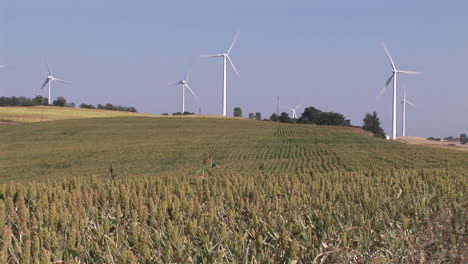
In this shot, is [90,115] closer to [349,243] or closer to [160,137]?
[160,137]

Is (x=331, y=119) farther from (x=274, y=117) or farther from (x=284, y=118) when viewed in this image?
(x=274, y=117)

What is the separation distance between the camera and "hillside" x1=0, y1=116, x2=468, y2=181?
34781 millimetres

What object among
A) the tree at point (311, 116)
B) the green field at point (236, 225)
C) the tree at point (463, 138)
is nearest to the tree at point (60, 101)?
the tree at point (311, 116)

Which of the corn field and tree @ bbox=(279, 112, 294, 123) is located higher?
tree @ bbox=(279, 112, 294, 123)

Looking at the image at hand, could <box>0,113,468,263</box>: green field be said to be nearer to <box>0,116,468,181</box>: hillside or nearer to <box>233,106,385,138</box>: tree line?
<box>0,116,468,181</box>: hillside

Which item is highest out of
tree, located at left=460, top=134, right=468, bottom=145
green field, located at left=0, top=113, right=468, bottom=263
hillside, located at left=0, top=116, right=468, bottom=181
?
green field, located at left=0, top=113, right=468, bottom=263

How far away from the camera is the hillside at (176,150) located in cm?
3478

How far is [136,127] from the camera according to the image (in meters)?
76.5

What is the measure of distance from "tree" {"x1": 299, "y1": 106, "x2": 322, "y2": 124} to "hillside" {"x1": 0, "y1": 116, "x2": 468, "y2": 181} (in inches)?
1392

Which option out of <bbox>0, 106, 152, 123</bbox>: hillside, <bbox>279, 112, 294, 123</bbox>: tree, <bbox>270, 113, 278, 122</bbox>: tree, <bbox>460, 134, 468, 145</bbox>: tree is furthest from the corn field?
<bbox>460, 134, 468, 145</bbox>: tree

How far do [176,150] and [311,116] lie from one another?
255 feet

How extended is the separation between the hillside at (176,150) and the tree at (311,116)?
35351mm

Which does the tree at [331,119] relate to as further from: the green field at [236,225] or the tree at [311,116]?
the green field at [236,225]

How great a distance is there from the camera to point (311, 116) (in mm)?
123625
